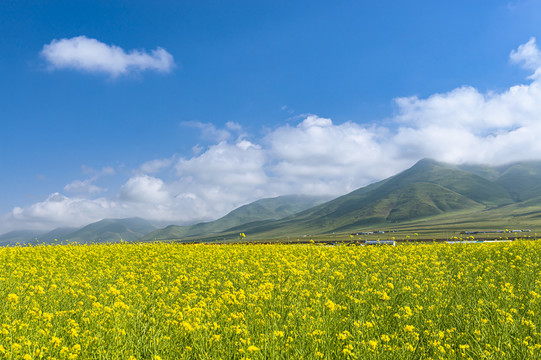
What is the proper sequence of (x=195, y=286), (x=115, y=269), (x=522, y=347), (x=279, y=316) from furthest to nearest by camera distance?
(x=115, y=269) → (x=195, y=286) → (x=279, y=316) → (x=522, y=347)

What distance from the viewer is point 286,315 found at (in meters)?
7.54

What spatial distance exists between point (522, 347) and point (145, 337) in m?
6.59

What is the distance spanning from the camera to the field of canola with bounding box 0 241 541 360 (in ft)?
18.8

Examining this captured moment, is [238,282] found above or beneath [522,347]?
above

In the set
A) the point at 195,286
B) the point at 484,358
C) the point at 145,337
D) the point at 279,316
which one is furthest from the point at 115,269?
the point at 484,358

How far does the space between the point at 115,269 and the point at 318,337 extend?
9.69 m

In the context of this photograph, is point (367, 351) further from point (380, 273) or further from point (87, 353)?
point (380, 273)

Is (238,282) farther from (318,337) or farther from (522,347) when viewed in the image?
(522,347)

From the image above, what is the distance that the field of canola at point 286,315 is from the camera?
572 centimetres

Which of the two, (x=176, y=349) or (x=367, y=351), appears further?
(x=176, y=349)

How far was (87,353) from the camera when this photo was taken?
5.59 meters

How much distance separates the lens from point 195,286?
1052 centimetres

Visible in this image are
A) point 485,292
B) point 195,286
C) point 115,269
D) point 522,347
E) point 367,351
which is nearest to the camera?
point 367,351

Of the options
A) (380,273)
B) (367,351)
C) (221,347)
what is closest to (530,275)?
(380,273)
